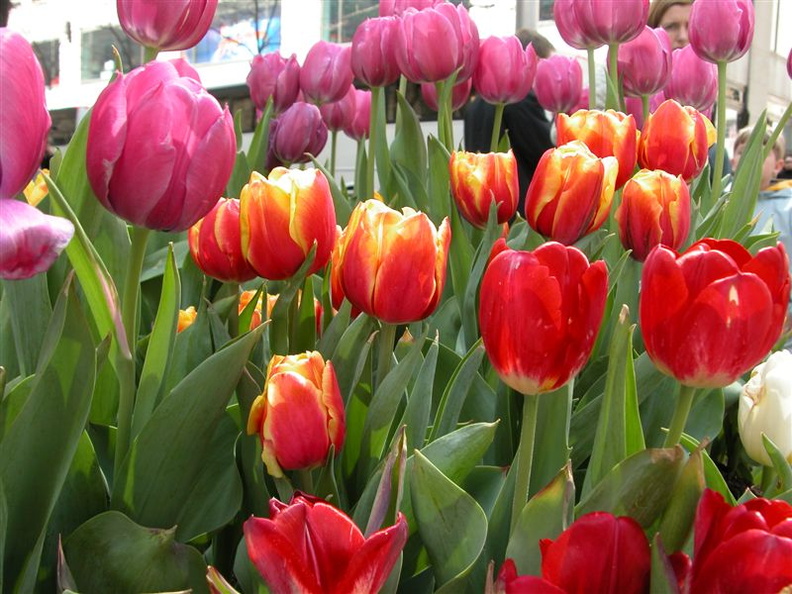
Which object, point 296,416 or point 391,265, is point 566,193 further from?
point 296,416

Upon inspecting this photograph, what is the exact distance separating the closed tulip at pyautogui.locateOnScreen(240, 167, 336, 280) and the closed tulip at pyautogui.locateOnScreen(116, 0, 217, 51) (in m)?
0.16

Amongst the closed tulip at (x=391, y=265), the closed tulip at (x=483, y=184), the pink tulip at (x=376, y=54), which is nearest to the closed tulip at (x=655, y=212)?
the closed tulip at (x=483, y=184)

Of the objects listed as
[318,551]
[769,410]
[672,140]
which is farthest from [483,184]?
[318,551]

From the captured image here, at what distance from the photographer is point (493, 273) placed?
426mm

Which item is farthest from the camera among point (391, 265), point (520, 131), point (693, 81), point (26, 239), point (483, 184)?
point (520, 131)

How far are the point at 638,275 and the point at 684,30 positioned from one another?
1.26 metres

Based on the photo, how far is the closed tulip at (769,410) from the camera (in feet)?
2.02

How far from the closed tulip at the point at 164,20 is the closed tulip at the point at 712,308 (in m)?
0.43

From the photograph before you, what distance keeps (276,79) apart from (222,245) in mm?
987

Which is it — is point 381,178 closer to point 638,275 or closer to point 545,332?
point 638,275

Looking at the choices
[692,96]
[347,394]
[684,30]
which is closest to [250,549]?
[347,394]

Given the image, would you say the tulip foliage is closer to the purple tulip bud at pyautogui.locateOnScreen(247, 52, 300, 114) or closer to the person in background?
the purple tulip bud at pyautogui.locateOnScreen(247, 52, 300, 114)

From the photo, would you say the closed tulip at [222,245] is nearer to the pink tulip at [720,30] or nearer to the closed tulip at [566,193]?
the closed tulip at [566,193]

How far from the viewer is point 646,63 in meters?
1.30
